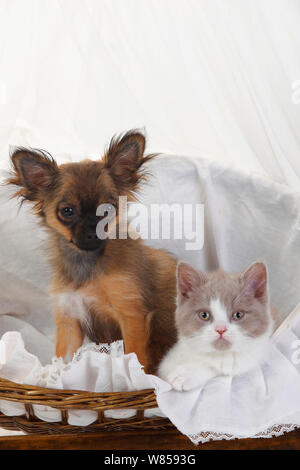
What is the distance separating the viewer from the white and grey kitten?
116 cm

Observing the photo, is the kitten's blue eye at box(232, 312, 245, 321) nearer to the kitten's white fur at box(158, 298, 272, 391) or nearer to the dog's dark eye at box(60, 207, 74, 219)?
the kitten's white fur at box(158, 298, 272, 391)

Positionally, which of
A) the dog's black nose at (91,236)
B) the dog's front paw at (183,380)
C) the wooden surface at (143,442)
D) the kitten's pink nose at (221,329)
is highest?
the dog's black nose at (91,236)

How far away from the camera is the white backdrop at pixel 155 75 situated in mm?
1278

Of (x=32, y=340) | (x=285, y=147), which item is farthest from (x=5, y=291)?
(x=285, y=147)

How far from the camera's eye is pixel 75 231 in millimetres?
1252

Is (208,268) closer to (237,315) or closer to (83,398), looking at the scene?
(237,315)

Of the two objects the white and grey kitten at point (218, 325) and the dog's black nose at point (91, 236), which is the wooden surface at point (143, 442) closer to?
the white and grey kitten at point (218, 325)

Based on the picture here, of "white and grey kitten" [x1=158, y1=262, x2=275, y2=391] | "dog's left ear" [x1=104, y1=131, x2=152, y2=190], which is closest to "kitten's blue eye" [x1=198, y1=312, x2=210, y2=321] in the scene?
"white and grey kitten" [x1=158, y1=262, x2=275, y2=391]

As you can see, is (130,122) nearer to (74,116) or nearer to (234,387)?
(74,116)

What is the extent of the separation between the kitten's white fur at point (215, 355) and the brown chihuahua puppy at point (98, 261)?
0.45 feet

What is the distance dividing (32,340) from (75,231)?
1.20 feet

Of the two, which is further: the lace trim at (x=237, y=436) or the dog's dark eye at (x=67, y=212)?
the dog's dark eye at (x=67, y=212)

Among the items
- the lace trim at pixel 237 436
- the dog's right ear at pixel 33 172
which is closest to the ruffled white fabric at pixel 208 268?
the lace trim at pixel 237 436

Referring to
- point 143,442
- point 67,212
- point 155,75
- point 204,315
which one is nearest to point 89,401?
point 143,442
